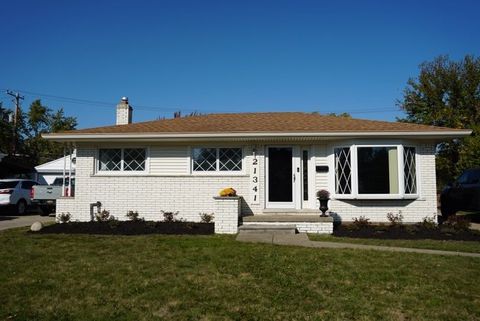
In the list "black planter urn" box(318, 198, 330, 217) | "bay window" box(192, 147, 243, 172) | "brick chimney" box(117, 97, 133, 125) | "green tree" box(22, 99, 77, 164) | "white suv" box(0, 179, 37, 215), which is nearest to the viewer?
"black planter urn" box(318, 198, 330, 217)

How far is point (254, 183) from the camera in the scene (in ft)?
37.8

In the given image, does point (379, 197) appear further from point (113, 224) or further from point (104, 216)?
point (104, 216)

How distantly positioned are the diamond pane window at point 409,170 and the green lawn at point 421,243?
97.0 inches

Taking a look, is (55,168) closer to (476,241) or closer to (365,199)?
(365,199)

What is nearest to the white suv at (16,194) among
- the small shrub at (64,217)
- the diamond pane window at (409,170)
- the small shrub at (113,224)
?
the small shrub at (64,217)

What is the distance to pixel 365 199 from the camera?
11.0 meters

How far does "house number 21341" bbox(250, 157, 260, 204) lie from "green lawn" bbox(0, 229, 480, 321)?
3425mm

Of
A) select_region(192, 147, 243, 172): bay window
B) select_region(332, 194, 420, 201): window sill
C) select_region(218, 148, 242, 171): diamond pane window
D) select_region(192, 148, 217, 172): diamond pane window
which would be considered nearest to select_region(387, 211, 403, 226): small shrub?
select_region(332, 194, 420, 201): window sill

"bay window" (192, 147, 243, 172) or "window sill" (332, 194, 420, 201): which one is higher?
"bay window" (192, 147, 243, 172)

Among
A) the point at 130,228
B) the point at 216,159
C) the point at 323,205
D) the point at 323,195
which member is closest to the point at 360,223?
the point at 323,205

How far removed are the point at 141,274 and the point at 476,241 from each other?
7758mm

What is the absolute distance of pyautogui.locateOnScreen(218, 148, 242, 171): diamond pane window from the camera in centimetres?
1189

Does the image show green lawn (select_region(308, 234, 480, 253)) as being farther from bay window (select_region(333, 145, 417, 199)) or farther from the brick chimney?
the brick chimney

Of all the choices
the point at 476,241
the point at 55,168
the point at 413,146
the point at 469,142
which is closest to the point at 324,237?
the point at 476,241
